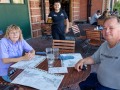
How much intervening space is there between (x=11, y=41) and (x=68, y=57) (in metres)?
0.75

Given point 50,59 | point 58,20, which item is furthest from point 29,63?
point 58,20

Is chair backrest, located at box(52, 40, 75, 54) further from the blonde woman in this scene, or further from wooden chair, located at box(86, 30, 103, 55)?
wooden chair, located at box(86, 30, 103, 55)

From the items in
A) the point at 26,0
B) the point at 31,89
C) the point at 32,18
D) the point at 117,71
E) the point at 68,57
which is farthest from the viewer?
the point at 32,18

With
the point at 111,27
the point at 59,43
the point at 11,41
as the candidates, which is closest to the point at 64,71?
the point at 111,27

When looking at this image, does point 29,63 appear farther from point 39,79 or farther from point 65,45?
point 65,45

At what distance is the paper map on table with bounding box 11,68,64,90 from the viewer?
4.64 ft

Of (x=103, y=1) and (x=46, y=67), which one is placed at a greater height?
(x=103, y=1)

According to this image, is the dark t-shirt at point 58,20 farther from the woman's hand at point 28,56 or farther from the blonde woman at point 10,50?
the woman's hand at point 28,56

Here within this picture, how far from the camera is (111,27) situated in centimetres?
168

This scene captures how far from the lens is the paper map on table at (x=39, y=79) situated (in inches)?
55.6

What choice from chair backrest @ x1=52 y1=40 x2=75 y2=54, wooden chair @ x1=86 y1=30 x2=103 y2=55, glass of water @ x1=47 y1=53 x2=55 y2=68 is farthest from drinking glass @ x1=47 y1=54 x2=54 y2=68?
wooden chair @ x1=86 y1=30 x2=103 y2=55

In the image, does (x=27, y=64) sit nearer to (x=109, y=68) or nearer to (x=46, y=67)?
(x=46, y=67)

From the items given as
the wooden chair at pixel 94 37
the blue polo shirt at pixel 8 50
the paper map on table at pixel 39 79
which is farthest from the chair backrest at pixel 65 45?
the wooden chair at pixel 94 37

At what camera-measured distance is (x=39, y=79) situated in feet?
4.98
